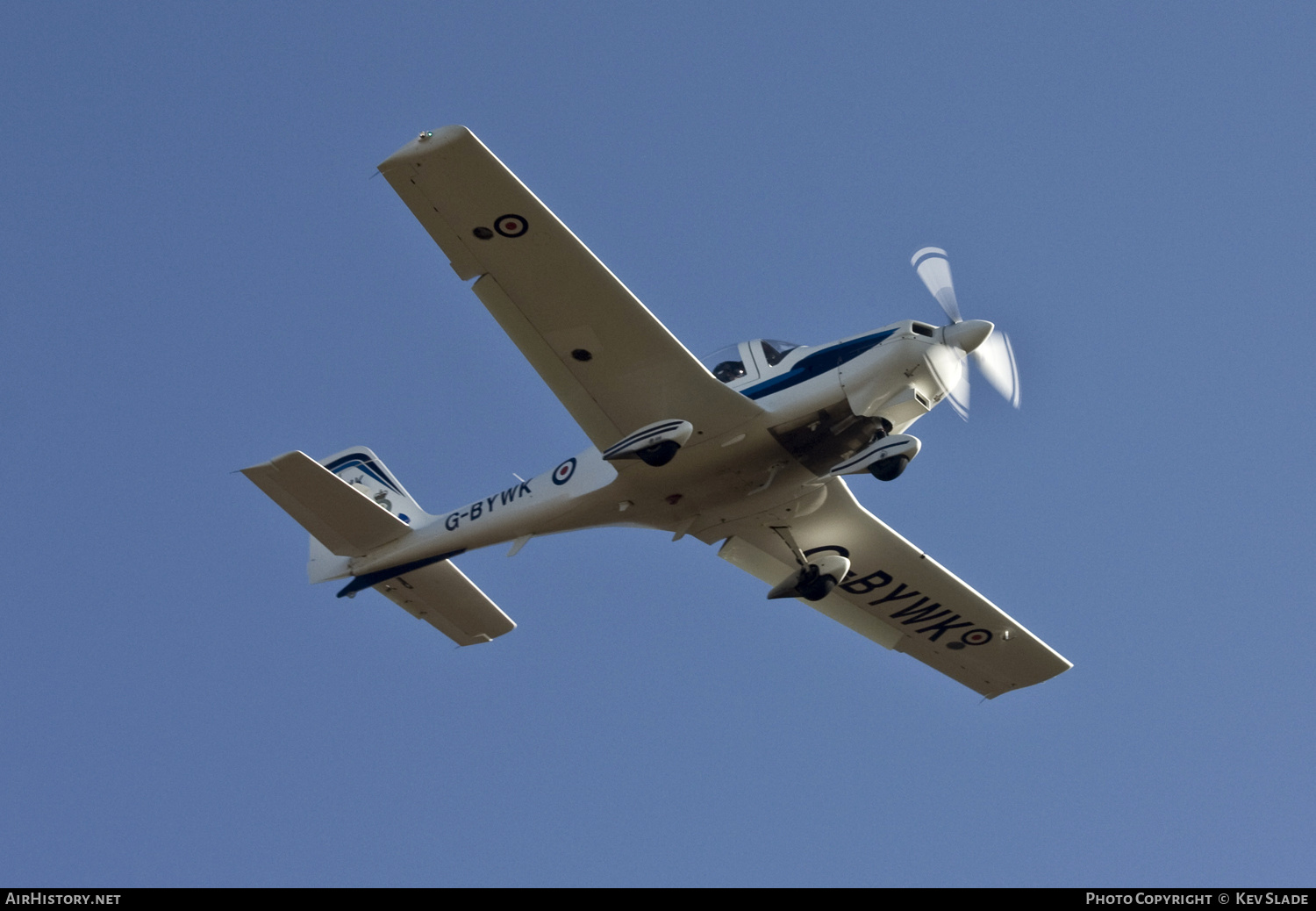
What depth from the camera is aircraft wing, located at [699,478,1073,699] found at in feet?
61.9

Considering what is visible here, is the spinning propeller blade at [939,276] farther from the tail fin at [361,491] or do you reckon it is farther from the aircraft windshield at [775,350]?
the tail fin at [361,491]

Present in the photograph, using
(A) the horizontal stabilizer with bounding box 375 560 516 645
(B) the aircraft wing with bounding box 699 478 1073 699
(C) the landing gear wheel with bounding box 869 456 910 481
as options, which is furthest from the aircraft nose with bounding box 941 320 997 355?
(A) the horizontal stabilizer with bounding box 375 560 516 645

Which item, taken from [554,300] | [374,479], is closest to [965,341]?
[554,300]

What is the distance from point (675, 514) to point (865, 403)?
10.4 ft

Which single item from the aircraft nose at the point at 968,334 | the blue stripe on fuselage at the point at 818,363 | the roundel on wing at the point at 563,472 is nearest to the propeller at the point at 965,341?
the aircraft nose at the point at 968,334

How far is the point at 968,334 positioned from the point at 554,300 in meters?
4.95

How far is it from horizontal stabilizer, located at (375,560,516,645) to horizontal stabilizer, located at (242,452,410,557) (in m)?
0.75

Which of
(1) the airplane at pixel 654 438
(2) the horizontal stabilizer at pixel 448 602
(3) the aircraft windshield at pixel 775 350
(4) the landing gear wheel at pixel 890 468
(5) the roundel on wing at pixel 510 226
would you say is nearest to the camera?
(5) the roundel on wing at pixel 510 226

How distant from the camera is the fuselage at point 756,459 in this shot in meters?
16.1

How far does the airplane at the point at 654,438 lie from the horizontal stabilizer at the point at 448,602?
0.03 metres

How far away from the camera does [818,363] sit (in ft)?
53.5

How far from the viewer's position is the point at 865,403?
1600cm

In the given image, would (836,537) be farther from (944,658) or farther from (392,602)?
(392,602)

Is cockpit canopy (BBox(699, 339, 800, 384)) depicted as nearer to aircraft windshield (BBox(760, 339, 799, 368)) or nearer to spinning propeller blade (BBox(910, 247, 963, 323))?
aircraft windshield (BBox(760, 339, 799, 368))
